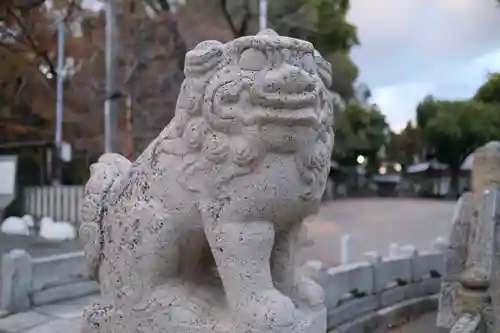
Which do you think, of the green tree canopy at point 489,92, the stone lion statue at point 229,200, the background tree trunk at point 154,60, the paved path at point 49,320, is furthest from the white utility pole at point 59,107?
the green tree canopy at point 489,92

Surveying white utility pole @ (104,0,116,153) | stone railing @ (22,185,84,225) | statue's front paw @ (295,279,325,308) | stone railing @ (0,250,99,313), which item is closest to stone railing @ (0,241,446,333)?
stone railing @ (0,250,99,313)

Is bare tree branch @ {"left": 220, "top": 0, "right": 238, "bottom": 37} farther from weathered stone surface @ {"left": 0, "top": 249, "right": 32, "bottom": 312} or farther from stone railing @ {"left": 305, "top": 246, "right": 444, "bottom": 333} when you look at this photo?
weathered stone surface @ {"left": 0, "top": 249, "right": 32, "bottom": 312}

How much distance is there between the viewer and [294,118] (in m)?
1.61

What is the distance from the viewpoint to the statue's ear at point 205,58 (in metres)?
1.73

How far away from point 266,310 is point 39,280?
2882 mm

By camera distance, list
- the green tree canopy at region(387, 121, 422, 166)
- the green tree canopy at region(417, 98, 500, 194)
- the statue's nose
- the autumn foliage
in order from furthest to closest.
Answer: the green tree canopy at region(387, 121, 422, 166) → the green tree canopy at region(417, 98, 500, 194) → the autumn foliage → the statue's nose

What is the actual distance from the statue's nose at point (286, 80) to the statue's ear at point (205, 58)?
197 mm

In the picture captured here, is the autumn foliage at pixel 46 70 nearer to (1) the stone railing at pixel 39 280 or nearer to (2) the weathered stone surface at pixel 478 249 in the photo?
(1) the stone railing at pixel 39 280

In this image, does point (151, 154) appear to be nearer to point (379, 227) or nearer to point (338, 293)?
point (338, 293)

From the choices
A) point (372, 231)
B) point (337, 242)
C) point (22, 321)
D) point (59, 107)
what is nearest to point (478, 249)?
point (22, 321)

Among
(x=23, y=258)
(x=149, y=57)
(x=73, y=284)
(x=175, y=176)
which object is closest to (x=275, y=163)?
(x=175, y=176)

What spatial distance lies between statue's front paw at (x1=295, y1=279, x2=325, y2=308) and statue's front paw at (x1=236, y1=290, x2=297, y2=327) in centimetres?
17

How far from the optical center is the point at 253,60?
1660 mm

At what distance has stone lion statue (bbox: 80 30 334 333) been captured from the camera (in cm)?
163
